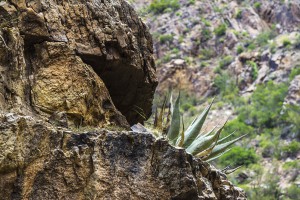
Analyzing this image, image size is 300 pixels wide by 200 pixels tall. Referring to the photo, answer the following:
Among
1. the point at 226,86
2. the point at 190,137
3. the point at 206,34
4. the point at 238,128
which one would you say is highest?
the point at 206,34

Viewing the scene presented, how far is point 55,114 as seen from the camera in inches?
204

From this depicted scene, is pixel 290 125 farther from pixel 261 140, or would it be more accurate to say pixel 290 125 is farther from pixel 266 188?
pixel 266 188

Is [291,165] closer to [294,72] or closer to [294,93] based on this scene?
[294,93]

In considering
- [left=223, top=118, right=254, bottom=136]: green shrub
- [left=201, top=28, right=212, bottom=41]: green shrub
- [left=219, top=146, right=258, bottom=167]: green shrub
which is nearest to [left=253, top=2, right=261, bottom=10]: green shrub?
[left=201, top=28, right=212, bottom=41]: green shrub

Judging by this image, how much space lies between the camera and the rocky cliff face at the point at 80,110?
4.38 metres

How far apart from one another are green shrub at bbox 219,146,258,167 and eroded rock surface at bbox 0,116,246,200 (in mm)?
27303

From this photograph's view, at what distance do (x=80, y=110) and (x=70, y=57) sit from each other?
55 cm

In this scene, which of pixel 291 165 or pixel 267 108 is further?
pixel 267 108

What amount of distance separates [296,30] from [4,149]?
146 ft

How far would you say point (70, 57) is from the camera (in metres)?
5.94

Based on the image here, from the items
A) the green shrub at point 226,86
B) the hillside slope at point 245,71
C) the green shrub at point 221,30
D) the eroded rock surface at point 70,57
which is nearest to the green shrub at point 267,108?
the hillside slope at point 245,71

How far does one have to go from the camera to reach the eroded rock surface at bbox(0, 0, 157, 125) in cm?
538

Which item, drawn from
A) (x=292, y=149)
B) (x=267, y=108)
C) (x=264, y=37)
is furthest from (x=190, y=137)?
(x=264, y=37)

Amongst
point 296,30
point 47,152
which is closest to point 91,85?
point 47,152
